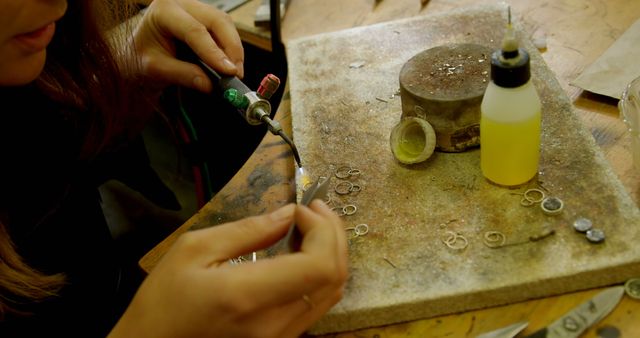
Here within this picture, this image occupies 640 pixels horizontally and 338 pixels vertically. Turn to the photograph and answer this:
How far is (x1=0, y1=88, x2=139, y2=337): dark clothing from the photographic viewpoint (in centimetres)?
110

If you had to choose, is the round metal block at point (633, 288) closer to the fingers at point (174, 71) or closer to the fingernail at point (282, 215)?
the fingernail at point (282, 215)

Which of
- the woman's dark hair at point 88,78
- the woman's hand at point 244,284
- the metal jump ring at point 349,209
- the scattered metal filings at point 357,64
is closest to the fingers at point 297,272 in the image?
the woman's hand at point 244,284

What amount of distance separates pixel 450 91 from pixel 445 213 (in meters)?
0.21

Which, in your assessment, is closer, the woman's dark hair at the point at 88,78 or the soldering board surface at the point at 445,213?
the soldering board surface at the point at 445,213

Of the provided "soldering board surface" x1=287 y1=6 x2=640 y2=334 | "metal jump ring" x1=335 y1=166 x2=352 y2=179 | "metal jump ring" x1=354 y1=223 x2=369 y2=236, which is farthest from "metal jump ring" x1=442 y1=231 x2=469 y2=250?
"metal jump ring" x1=335 y1=166 x2=352 y2=179

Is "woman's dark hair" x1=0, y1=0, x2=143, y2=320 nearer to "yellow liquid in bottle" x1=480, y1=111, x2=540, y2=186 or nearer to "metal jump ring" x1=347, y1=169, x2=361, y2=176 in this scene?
"metal jump ring" x1=347, y1=169, x2=361, y2=176

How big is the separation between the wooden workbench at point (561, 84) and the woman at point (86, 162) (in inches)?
6.9

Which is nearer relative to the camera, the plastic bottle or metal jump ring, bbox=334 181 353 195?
the plastic bottle

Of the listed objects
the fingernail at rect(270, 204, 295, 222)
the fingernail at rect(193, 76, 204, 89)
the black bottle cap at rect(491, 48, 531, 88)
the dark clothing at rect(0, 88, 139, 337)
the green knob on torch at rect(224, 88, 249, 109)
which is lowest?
the dark clothing at rect(0, 88, 139, 337)

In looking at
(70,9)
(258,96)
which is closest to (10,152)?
(70,9)

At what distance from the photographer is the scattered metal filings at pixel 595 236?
85 cm

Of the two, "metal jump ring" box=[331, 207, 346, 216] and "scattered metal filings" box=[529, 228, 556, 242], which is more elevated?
"scattered metal filings" box=[529, 228, 556, 242]

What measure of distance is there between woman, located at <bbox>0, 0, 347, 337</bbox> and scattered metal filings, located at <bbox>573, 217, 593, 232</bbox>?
0.37 meters

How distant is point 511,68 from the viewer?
0.84m
